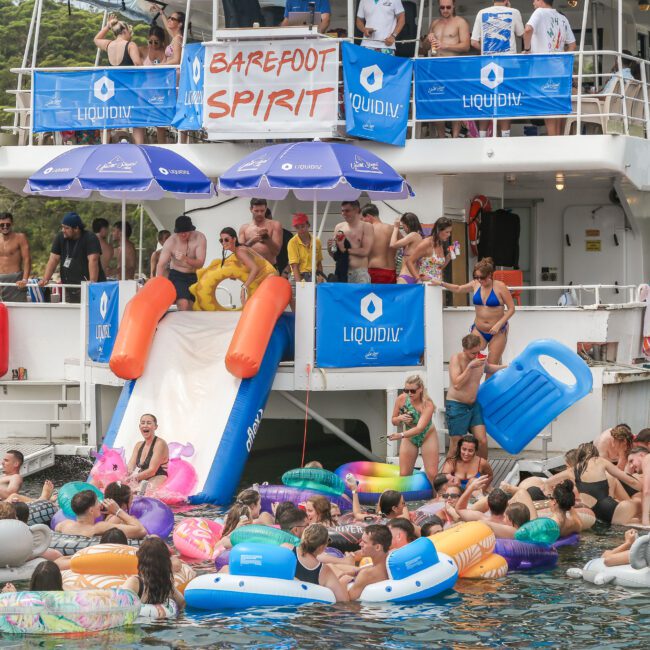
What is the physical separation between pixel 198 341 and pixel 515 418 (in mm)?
3937

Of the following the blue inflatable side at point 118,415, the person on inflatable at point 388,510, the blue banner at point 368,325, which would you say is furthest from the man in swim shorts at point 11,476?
the person on inflatable at point 388,510

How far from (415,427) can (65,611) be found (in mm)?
5908

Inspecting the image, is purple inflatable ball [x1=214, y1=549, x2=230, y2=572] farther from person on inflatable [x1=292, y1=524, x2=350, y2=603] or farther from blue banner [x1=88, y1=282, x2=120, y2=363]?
blue banner [x1=88, y1=282, x2=120, y2=363]

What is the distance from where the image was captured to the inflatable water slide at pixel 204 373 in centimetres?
1598

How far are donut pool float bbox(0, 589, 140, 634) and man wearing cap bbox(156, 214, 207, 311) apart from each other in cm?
744

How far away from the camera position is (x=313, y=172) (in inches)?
647

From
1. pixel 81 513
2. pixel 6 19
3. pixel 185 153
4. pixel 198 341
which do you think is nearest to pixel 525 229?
pixel 185 153

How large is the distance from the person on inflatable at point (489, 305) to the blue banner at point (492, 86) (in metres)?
2.72

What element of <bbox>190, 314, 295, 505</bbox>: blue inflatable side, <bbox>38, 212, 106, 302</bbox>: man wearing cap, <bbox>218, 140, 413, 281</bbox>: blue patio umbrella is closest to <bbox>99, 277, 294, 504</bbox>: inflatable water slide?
<bbox>190, 314, 295, 505</bbox>: blue inflatable side

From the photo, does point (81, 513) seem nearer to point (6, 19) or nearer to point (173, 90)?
point (173, 90)

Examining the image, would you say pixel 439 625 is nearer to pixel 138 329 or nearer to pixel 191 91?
pixel 138 329

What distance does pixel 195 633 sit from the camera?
1099 cm

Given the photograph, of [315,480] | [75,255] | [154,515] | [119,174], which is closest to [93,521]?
[154,515]

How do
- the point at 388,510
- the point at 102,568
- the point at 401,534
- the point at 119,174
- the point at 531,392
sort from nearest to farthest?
the point at 102,568 → the point at 401,534 → the point at 388,510 → the point at 531,392 → the point at 119,174
